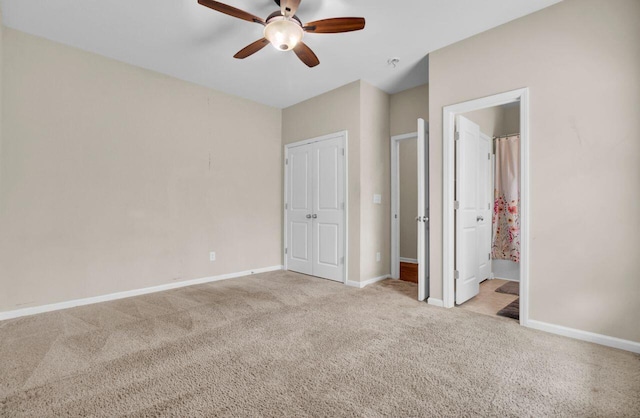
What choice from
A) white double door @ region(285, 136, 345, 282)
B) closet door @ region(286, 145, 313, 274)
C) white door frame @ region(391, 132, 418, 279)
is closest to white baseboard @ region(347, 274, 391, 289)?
white double door @ region(285, 136, 345, 282)

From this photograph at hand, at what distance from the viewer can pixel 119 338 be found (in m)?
2.45

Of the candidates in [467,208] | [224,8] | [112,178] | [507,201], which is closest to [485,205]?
[507,201]

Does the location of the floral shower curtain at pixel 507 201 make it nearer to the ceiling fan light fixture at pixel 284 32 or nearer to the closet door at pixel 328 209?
the closet door at pixel 328 209

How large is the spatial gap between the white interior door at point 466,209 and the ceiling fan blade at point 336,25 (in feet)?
4.99

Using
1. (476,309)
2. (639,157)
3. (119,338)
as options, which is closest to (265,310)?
(119,338)

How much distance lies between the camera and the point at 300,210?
16.2 ft

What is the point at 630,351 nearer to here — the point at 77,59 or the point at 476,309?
the point at 476,309

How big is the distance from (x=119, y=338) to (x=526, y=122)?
3.84 metres

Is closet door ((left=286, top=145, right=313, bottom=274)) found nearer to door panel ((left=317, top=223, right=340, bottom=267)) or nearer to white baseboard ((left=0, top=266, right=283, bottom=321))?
door panel ((left=317, top=223, right=340, bottom=267))

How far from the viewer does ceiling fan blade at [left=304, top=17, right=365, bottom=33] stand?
Answer: 2.30m

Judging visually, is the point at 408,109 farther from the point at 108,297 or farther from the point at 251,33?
the point at 108,297

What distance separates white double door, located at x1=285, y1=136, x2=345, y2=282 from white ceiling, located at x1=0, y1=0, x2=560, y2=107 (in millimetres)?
1090

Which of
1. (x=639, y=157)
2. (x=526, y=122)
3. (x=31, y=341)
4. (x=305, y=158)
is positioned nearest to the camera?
(x=639, y=157)

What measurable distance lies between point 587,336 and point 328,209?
3.06m
